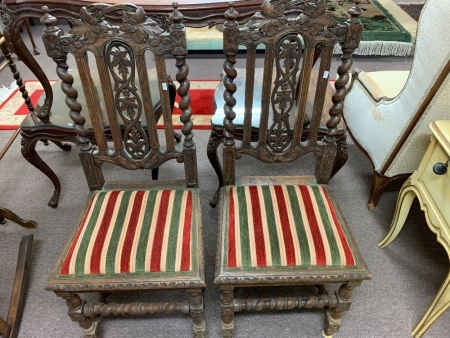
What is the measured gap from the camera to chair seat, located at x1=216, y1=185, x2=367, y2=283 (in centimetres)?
106

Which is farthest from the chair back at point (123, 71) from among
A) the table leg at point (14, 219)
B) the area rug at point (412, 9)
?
the area rug at point (412, 9)

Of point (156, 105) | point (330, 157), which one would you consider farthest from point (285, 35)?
point (156, 105)

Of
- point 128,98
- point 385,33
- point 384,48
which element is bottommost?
point 384,48

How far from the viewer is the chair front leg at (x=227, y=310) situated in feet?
3.69

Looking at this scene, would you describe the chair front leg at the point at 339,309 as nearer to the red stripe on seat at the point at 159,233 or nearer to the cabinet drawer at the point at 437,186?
the cabinet drawer at the point at 437,186

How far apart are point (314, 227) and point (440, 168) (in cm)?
44

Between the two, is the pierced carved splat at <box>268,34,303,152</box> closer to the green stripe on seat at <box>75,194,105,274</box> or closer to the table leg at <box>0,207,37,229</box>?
the green stripe on seat at <box>75,194,105,274</box>

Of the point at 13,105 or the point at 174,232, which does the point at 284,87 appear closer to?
the point at 174,232

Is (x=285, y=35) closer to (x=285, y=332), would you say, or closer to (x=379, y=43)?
(x=285, y=332)

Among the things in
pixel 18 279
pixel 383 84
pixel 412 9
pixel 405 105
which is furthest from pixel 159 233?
pixel 412 9

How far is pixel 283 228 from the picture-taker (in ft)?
3.76

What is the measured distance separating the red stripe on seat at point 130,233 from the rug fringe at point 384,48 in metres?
2.56

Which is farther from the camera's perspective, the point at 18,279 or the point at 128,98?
the point at 18,279

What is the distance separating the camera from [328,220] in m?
1.17
